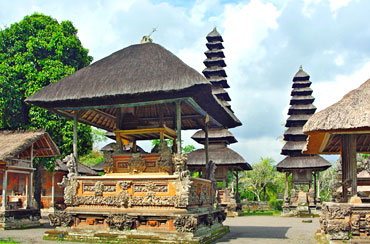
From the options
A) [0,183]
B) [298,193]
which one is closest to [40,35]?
[0,183]

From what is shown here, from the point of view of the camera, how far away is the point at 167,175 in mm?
11789

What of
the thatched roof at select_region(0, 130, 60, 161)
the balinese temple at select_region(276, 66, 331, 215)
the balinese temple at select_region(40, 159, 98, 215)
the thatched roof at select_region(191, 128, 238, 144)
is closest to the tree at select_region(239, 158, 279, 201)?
the balinese temple at select_region(276, 66, 331, 215)

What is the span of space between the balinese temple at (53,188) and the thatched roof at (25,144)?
32.2 feet

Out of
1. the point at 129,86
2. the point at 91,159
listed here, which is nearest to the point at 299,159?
the point at 129,86

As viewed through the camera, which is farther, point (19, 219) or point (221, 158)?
point (221, 158)

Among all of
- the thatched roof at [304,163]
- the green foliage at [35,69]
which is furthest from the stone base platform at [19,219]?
the thatched roof at [304,163]

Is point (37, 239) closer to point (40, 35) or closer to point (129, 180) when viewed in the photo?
point (129, 180)

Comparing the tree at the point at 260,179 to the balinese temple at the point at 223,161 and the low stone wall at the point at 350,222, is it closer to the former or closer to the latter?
the balinese temple at the point at 223,161

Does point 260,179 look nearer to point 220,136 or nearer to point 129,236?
point 220,136

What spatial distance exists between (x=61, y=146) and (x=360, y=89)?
46.9ft

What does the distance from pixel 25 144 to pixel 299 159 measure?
20.5 m

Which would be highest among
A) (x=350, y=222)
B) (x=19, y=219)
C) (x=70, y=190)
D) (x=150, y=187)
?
(x=150, y=187)

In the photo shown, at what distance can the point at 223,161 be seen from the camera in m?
29.1

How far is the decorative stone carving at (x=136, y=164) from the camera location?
12594mm
